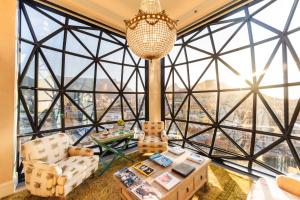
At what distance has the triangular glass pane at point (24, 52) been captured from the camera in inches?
112

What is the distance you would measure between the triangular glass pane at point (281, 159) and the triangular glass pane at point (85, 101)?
407cm

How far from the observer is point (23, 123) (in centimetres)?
291

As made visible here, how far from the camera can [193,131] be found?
14.2 feet

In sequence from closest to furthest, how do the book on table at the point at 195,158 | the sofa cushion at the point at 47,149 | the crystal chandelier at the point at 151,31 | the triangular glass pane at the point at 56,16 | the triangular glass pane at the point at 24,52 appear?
the crystal chandelier at the point at 151,31
the sofa cushion at the point at 47,149
the book on table at the point at 195,158
the triangular glass pane at the point at 24,52
the triangular glass pane at the point at 56,16

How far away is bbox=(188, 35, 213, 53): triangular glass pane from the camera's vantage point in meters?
3.90

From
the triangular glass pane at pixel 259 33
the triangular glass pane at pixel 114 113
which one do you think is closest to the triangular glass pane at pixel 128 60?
the triangular glass pane at pixel 114 113

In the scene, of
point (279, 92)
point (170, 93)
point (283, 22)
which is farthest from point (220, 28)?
point (170, 93)

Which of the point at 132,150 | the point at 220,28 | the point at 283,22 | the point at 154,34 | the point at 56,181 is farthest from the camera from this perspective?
the point at 132,150

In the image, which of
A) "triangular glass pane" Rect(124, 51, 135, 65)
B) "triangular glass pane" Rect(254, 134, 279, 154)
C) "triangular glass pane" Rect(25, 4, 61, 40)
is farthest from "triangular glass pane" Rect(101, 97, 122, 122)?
"triangular glass pane" Rect(254, 134, 279, 154)

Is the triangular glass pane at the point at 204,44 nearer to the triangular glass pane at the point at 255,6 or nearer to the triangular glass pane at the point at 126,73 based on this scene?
the triangular glass pane at the point at 255,6

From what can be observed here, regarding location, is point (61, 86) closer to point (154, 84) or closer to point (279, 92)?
point (154, 84)

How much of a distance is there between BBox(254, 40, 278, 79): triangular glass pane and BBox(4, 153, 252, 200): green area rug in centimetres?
212

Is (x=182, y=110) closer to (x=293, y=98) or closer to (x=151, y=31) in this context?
(x=293, y=98)

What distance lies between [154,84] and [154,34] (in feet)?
10.4
